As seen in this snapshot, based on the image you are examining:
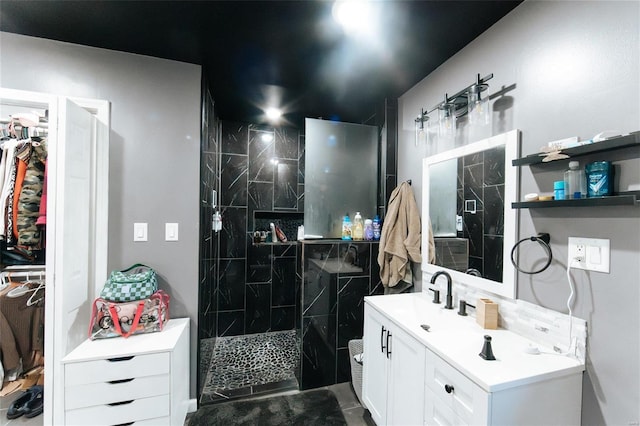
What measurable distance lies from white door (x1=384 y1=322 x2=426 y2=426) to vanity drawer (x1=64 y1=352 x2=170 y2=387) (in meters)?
1.25

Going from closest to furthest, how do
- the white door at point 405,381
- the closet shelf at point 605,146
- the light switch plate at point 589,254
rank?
the closet shelf at point 605,146 → the light switch plate at point 589,254 → the white door at point 405,381

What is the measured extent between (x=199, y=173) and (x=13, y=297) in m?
1.33

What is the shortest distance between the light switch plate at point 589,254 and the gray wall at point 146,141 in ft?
6.70

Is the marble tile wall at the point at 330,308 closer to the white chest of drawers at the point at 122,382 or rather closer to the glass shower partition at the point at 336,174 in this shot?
the glass shower partition at the point at 336,174

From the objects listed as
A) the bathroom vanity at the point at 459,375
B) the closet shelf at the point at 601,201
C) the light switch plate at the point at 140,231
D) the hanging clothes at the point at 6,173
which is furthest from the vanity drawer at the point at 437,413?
the hanging clothes at the point at 6,173

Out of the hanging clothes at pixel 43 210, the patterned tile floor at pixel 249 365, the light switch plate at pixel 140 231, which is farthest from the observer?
the patterned tile floor at pixel 249 365

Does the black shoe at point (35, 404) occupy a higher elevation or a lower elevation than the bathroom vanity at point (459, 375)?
lower

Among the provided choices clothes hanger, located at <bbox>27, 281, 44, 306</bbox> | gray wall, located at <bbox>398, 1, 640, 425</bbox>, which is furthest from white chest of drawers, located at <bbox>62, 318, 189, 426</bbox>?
gray wall, located at <bbox>398, 1, 640, 425</bbox>

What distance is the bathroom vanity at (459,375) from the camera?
91cm

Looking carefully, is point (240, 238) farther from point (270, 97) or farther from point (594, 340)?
point (594, 340)

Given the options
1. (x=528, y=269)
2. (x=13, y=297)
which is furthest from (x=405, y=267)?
(x=13, y=297)

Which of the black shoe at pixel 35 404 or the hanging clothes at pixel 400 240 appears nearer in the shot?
the black shoe at pixel 35 404

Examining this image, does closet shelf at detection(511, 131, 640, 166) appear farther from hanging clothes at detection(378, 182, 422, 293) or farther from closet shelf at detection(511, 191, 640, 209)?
hanging clothes at detection(378, 182, 422, 293)

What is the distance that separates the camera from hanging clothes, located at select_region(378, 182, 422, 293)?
2006 millimetres
